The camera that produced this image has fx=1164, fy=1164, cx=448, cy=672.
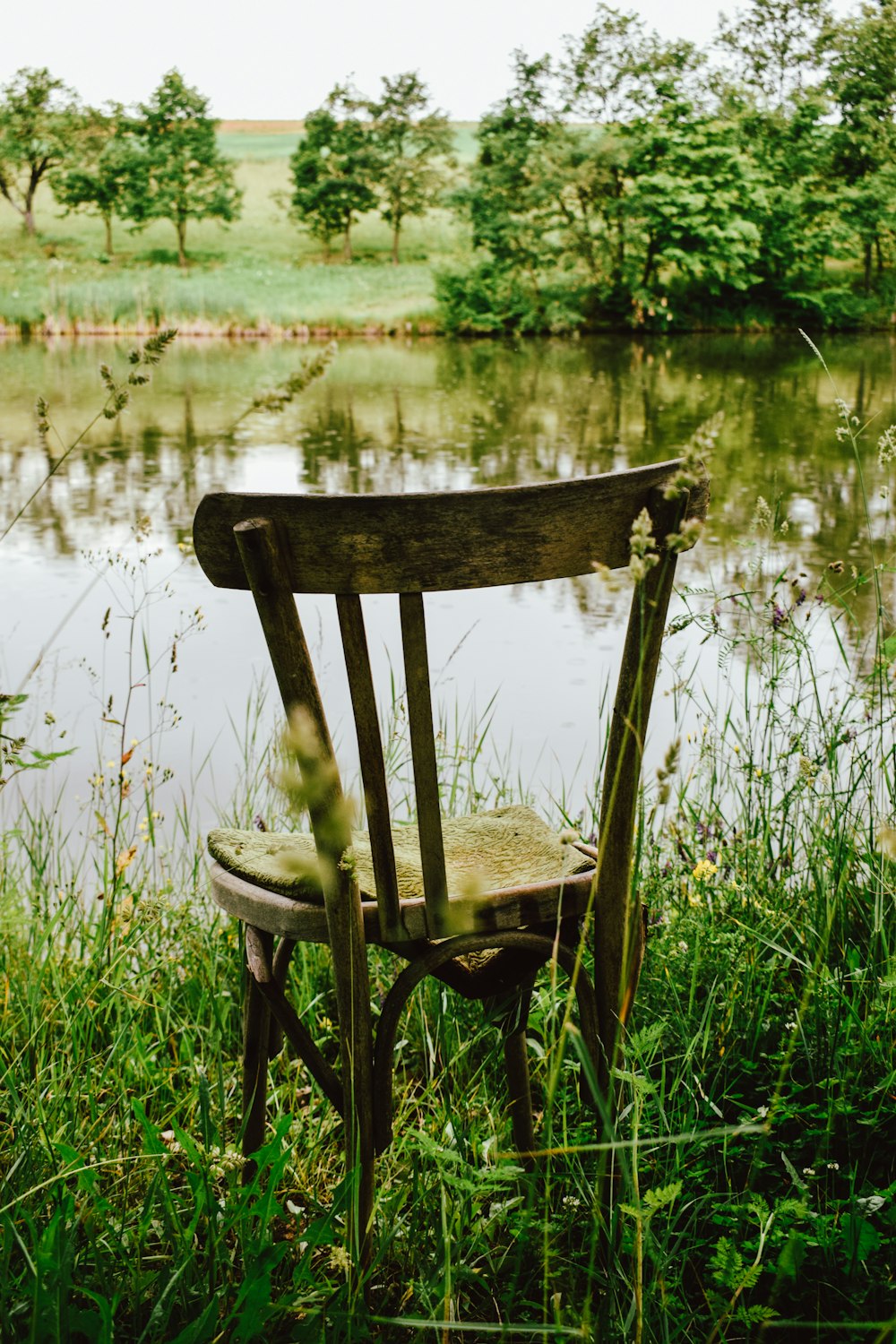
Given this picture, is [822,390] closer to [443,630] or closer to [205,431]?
[205,431]

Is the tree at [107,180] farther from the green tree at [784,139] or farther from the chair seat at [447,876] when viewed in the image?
the chair seat at [447,876]

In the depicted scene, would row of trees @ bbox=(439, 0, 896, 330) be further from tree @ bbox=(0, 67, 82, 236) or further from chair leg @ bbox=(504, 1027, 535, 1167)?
chair leg @ bbox=(504, 1027, 535, 1167)

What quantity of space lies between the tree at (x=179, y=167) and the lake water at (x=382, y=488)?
14.5 meters

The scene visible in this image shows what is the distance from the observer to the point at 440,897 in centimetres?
130

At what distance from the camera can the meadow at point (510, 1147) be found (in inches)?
45.8

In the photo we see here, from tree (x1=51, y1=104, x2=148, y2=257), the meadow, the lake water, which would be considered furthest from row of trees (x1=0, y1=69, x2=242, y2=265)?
the meadow

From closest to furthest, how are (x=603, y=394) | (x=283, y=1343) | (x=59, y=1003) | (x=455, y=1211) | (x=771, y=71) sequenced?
(x=283, y=1343), (x=455, y=1211), (x=59, y=1003), (x=603, y=394), (x=771, y=71)

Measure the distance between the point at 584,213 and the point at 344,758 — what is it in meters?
22.9

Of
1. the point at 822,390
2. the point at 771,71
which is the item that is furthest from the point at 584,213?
the point at 822,390

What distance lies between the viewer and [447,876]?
146 cm

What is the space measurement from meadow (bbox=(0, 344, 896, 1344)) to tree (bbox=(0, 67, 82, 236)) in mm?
35120

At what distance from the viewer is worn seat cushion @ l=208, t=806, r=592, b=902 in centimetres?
141

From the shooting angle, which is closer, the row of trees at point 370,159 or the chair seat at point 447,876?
the chair seat at point 447,876

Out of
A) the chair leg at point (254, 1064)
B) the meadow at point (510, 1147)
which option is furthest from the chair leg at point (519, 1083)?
the chair leg at point (254, 1064)
